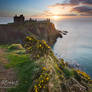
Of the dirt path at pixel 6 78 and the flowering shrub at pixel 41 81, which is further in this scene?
the dirt path at pixel 6 78

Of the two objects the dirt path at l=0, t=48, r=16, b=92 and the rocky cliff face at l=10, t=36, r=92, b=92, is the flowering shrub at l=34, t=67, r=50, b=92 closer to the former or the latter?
the rocky cliff face at l=10, t=36, r=92, b=92

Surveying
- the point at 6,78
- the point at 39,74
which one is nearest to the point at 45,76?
the point at 39,74

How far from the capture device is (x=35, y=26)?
49312 millimetres

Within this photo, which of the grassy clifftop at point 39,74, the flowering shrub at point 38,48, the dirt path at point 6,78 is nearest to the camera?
the dirt path at point 6,78

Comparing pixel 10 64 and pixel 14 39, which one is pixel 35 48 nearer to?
pixel 10 64

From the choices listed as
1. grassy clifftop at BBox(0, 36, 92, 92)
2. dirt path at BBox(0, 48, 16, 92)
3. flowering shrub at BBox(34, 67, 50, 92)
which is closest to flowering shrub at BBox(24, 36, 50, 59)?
grassy clifftop at BBox(0, 36, 92, 92)

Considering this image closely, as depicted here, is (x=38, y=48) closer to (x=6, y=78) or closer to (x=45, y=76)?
(x=45, y=76)

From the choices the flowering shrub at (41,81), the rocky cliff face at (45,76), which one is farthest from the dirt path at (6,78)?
the flowering shrub at (41,81)

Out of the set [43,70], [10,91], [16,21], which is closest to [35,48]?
[43,70]

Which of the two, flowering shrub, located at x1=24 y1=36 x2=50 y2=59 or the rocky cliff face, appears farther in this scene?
flowering shrub, located at x1=24 y1=36 x2=50 y2=59

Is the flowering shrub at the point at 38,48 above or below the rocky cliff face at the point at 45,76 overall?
above

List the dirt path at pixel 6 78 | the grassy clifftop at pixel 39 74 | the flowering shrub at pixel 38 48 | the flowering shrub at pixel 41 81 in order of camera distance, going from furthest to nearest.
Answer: the flowering shrub at pixel 38 48, the grassy clifftop at pixel 39 74, the dirt path at pixel 6 78, the flowering shrub at pixel 41 81

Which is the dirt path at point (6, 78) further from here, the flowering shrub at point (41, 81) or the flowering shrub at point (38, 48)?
the flowering shrub at point (38, 48)

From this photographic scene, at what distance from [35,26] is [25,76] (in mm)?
41394
